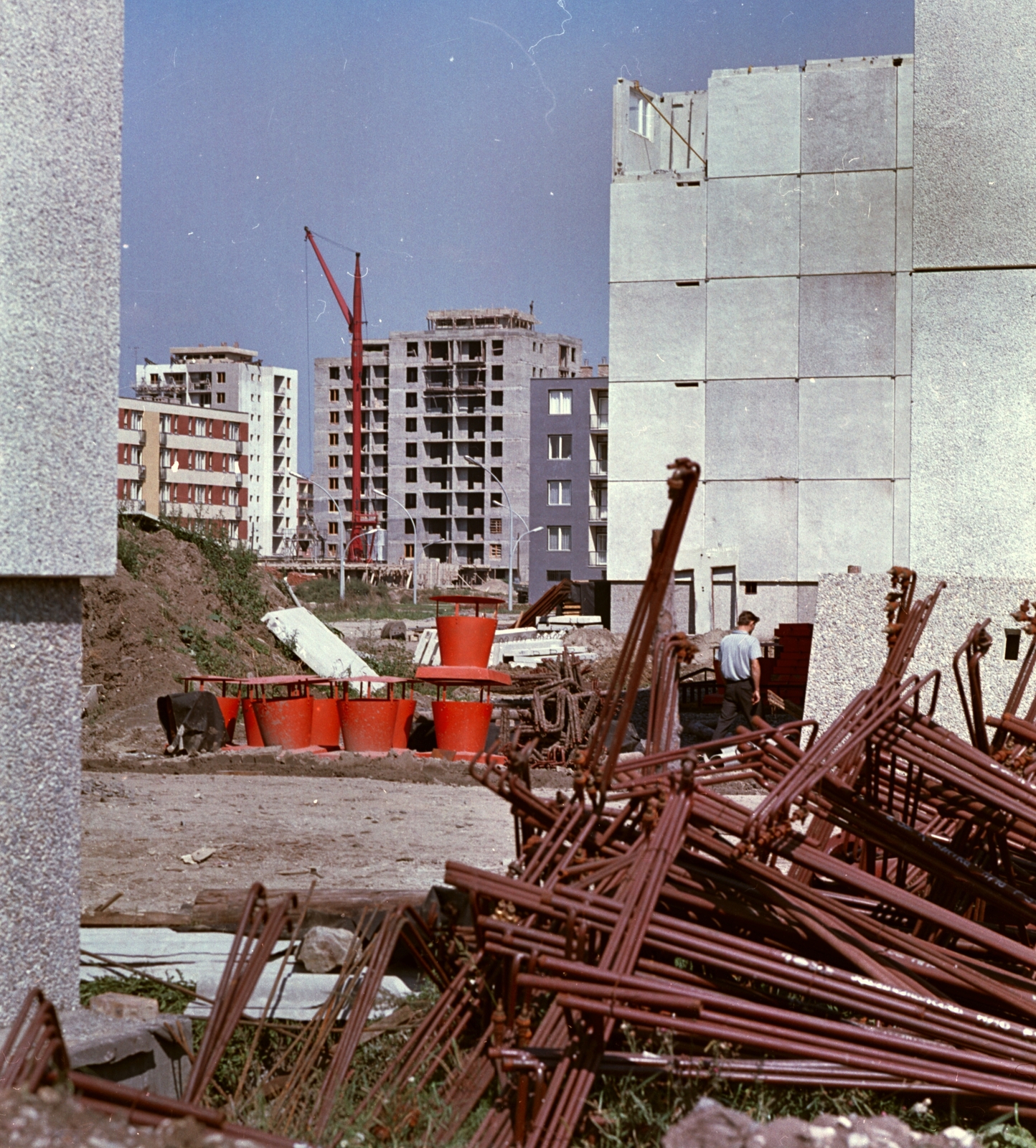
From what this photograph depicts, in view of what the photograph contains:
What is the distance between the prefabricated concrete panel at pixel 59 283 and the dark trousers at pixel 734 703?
12074mm

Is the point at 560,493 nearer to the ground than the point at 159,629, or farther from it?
farther from it

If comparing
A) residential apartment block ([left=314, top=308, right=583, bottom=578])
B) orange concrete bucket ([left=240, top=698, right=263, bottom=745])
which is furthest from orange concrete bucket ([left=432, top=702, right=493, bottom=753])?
residential apartment block ([left=314, top=308, right=583, bottom=578])

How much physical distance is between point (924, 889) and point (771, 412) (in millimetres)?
22750

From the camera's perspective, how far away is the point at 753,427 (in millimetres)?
27078

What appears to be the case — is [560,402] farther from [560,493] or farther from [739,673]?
[739,673]

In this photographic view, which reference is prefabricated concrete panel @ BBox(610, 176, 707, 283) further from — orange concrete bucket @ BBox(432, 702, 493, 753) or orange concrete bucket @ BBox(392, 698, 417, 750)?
orange concrete bucket @ BBox(432, 702, 493, 753)

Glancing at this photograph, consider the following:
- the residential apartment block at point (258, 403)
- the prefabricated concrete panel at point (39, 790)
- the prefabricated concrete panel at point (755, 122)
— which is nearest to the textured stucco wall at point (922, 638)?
the prefabricated concrete panel at point (39, 790)

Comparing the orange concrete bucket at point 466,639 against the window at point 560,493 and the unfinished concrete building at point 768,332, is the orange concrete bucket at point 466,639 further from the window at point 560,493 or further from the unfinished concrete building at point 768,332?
the window at point 560,493

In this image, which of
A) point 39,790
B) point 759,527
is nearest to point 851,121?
point 759,527

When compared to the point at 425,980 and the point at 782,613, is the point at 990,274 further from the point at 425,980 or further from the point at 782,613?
the point at 782,613

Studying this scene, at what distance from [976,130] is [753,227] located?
56.0ft

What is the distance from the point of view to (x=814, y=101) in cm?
2572

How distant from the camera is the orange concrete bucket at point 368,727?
15258 millimetres

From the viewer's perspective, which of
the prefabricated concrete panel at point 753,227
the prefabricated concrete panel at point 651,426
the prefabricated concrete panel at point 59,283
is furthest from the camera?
the prefabricated concrete panel at point 651,426
